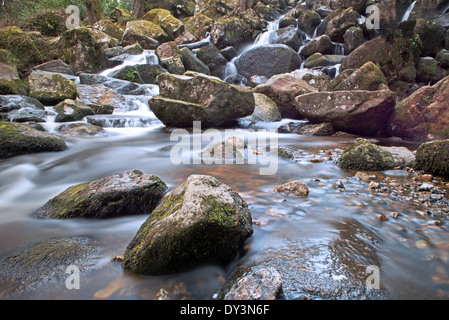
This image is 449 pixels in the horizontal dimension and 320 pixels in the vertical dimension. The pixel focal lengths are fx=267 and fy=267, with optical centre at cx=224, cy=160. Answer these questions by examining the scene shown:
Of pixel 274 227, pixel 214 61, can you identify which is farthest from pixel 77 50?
pixel 274 227

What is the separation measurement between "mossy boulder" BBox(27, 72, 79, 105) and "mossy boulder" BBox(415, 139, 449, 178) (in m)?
10.8

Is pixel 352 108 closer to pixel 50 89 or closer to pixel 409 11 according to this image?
pixel 50 89

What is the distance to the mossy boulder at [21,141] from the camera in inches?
205

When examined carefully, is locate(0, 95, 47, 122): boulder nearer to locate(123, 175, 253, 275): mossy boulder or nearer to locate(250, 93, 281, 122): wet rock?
locate(250, 93, 281, 122): wet rock

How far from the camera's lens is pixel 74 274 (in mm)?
1900

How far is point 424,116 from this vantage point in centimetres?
682

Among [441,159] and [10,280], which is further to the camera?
[441,159]

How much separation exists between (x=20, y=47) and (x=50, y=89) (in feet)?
19.2

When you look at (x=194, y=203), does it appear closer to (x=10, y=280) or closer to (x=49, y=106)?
(x=10, y=280)

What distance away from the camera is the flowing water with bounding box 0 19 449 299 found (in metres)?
1.80

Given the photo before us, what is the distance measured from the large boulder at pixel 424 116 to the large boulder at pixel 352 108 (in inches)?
13.2
